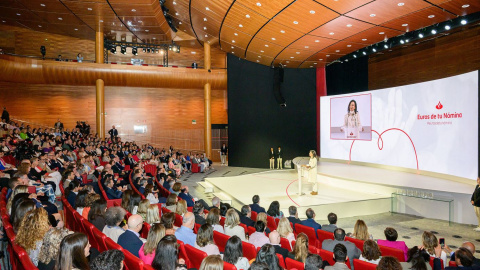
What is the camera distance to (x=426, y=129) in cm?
1041

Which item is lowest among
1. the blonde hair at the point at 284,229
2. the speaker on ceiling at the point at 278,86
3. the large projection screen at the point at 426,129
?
the blonde hair at the point at 284,229

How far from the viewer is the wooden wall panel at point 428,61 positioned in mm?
10406

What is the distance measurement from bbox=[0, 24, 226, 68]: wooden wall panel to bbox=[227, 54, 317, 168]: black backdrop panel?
460 centimetres

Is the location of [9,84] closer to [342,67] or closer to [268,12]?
[268,12]

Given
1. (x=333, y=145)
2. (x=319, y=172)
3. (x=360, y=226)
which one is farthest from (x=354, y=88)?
(x=360, y=226)

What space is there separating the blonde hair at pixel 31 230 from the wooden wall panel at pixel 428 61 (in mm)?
11690

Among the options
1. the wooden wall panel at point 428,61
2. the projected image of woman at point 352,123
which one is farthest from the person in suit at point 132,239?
the projected image of woman at point 352,123

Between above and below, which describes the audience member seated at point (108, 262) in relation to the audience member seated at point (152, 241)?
above

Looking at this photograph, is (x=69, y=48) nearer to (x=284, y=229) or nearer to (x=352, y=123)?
(x=352, y=123)

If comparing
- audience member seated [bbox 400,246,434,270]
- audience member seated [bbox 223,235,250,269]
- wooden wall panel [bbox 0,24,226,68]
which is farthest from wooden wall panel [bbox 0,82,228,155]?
audience member seated [bbox 400,246,434,270]

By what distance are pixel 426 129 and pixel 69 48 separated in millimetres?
19310

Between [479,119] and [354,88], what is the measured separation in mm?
6795

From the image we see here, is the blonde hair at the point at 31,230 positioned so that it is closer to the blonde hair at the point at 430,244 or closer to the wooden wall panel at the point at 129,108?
the blonde hair at the point at 430,244

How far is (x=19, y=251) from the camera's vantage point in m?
2.75
